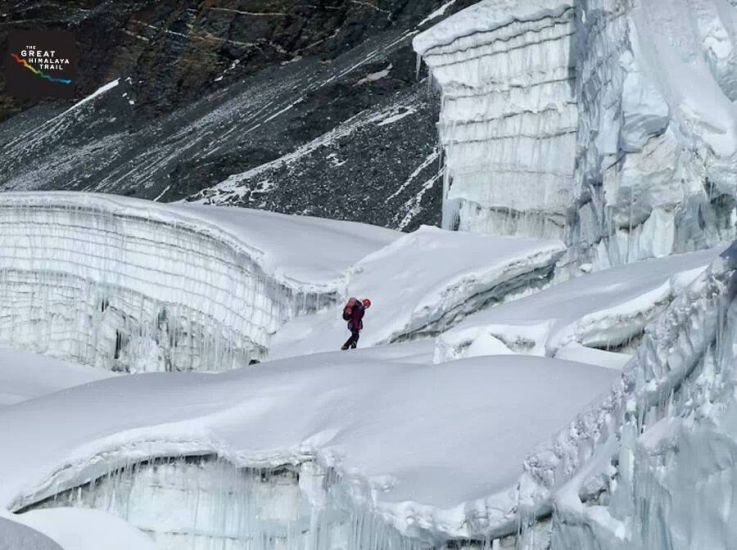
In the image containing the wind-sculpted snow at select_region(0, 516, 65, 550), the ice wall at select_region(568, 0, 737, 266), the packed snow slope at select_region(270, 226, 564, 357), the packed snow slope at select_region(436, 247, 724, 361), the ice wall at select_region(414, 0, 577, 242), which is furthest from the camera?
the ice wall at select_region(414, 0, 577, 242)

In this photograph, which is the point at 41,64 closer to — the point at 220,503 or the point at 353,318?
the point at 353,318

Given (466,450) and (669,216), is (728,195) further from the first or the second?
(466,450)

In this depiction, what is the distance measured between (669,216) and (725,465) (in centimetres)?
748

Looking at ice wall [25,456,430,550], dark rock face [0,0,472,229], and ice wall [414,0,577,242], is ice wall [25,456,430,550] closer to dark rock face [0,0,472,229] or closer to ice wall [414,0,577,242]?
ice wall [414,0,577,242]

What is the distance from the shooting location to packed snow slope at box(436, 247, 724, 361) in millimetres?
9758

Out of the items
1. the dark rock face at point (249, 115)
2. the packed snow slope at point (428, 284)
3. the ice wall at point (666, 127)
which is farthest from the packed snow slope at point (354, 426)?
the dark rock face at point (249, 115)

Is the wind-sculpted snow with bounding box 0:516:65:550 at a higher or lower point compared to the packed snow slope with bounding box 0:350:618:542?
lower

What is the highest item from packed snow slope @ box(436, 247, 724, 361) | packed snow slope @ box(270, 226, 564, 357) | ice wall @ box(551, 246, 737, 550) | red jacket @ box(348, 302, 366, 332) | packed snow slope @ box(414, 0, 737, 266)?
packed snow slope @ box(414, 0, 737, 266)

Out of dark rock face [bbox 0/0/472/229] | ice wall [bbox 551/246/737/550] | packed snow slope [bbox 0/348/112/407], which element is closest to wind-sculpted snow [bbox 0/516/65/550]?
ice wall [bbox 551/246/737/550]

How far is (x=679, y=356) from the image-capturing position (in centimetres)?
559

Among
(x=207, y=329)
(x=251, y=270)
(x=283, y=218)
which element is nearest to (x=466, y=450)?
(x=251, y=270)

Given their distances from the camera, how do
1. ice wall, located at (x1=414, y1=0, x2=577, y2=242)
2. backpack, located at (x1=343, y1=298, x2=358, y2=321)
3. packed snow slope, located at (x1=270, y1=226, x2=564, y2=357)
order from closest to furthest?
1. backpack, located at (x1=343, y1=298, x2=358, y2=321)
2. packed snow slope, located at (x1=270, y1=226, x2=564, y2=357)
3. ice wall, located at (x1=414, y1=0, x2=577, y2=242)

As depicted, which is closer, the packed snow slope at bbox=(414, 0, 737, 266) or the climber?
the packed snow slope at bbox=(414, 0, 737, 266)

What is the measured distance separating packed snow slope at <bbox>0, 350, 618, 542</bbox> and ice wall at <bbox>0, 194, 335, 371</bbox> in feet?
16.0
